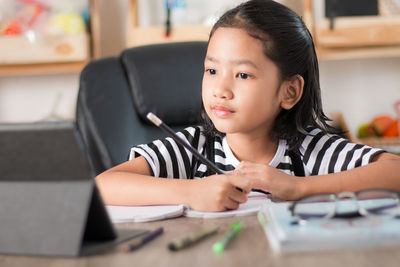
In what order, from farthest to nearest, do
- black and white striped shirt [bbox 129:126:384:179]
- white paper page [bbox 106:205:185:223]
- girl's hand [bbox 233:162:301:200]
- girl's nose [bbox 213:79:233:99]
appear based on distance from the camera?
black and white striped shirt [bbox 129:126:384:179] → girl's nose [bbox 213:79:233:99] → girl's hand [bbox 233:162:301:200] → white paper page [bbox 106:205:185:223]

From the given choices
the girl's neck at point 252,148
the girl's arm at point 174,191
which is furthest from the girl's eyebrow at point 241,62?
the girl's arm at point 174,191

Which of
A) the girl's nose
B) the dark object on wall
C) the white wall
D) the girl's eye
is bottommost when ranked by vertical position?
the white wall

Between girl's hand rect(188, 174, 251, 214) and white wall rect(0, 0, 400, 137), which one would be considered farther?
white wall rect(0, 0, 400, 137)

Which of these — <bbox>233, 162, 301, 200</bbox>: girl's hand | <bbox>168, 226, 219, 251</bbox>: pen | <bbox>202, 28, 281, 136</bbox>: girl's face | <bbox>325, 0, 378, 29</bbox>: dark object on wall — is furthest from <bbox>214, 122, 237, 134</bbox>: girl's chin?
<bbox>325, 0, 378, 29</bbox>: dark object on wall

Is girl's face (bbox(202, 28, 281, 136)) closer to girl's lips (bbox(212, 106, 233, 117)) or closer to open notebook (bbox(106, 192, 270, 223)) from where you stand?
girl's lips (bbox(212, 106, 233, 117))

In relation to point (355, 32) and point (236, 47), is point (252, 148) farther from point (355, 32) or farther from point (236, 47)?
point (355, 32)

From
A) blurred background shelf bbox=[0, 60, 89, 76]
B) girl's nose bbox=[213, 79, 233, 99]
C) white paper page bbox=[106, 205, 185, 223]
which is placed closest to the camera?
white paper page bbox=[106, 205, 185, 223]

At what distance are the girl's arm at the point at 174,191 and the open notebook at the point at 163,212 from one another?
21mm

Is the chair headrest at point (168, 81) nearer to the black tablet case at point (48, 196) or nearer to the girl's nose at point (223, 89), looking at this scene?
the girl's nose at point (223, 89)

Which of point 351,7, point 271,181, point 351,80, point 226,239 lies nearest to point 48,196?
point 226,239

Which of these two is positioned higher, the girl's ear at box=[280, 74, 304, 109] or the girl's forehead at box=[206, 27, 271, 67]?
the girl's forehead at box=[206, 27, 271, 67]

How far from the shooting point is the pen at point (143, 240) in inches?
27.7

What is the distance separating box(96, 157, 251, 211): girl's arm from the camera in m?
0.99

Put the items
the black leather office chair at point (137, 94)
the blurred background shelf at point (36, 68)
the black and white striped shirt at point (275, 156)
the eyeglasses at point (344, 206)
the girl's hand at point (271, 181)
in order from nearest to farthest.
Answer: the eyeglasses at point (344, 206) < the girl's hand at point (271, 181) < the black and white striped shirt at point (275, 156) < the black leather office chair at point (137, 94) < the blurred background shelf at point (36, 68)
